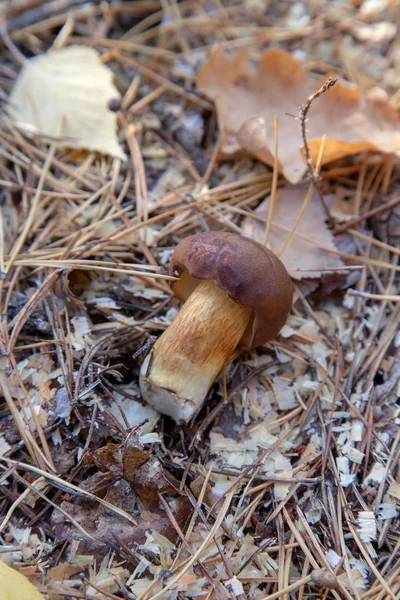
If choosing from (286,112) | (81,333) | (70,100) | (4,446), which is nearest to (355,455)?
(81,333)

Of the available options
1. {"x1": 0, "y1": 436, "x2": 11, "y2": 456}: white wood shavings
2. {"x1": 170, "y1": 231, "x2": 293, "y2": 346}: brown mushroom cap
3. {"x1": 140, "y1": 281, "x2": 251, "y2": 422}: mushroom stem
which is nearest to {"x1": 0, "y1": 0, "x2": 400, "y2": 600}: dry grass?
{"x1": 0, "y1": 436, "x2": 11, "y2": 456}: white wood shavings

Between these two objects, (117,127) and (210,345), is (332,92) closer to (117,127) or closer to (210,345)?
(117,127)

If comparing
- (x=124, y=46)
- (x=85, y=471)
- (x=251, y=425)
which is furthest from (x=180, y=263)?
(x=124, y=46)

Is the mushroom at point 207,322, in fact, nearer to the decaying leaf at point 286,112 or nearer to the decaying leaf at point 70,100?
the decaying leaf at point 286,112

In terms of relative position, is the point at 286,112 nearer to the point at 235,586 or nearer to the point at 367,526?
the point at 367,526

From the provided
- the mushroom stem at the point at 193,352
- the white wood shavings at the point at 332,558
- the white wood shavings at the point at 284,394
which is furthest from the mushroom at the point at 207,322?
the white wood shavings at the point at 332,558

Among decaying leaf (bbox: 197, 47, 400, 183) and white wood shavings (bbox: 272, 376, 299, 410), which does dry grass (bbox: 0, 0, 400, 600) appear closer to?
white wood shavings (bbox: 272, 376, 299, 410)
